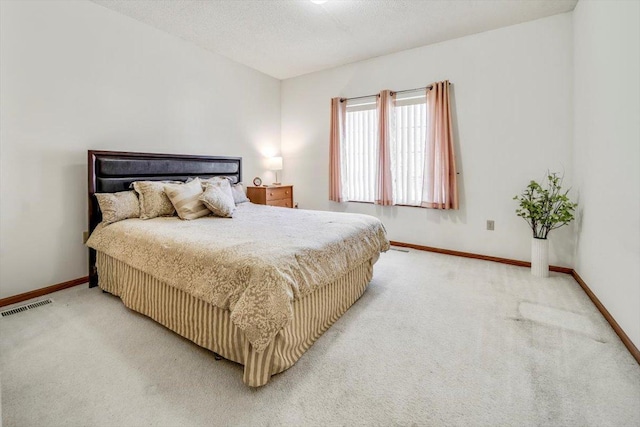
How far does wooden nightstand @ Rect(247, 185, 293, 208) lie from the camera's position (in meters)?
4.51

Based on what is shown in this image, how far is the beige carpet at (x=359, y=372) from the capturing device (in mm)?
1410

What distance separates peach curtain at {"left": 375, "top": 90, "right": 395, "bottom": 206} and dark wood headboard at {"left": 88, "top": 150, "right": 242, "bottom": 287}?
90.2 inches

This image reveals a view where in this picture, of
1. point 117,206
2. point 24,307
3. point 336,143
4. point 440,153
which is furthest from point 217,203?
point 440,153

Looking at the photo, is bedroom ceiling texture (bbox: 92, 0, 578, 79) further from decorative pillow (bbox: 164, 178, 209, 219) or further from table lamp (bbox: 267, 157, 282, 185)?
decorative pillow (bbox: 164, 178, 209, 219)

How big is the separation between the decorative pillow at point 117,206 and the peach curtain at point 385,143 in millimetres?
3049

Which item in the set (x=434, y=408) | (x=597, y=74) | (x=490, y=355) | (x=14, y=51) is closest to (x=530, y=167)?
(x=597, y=74)

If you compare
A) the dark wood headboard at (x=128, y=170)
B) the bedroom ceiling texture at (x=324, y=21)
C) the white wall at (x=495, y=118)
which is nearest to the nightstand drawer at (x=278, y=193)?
the dark wood headboard at (x=128, y=170)

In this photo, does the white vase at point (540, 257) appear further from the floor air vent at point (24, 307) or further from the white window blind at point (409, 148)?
the floor air vent at point (24, 307)

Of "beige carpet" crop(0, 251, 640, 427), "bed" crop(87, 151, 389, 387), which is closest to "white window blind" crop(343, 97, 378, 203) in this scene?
"bed" crop(87, 151, 389, 387)

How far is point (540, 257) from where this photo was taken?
10.3ft

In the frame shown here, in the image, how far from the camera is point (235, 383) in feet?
5.32

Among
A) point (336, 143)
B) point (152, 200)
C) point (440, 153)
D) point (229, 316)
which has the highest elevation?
point (336, 143)

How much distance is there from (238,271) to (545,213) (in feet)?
10.4

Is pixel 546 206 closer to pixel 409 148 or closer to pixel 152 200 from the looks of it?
pixel 409 148
